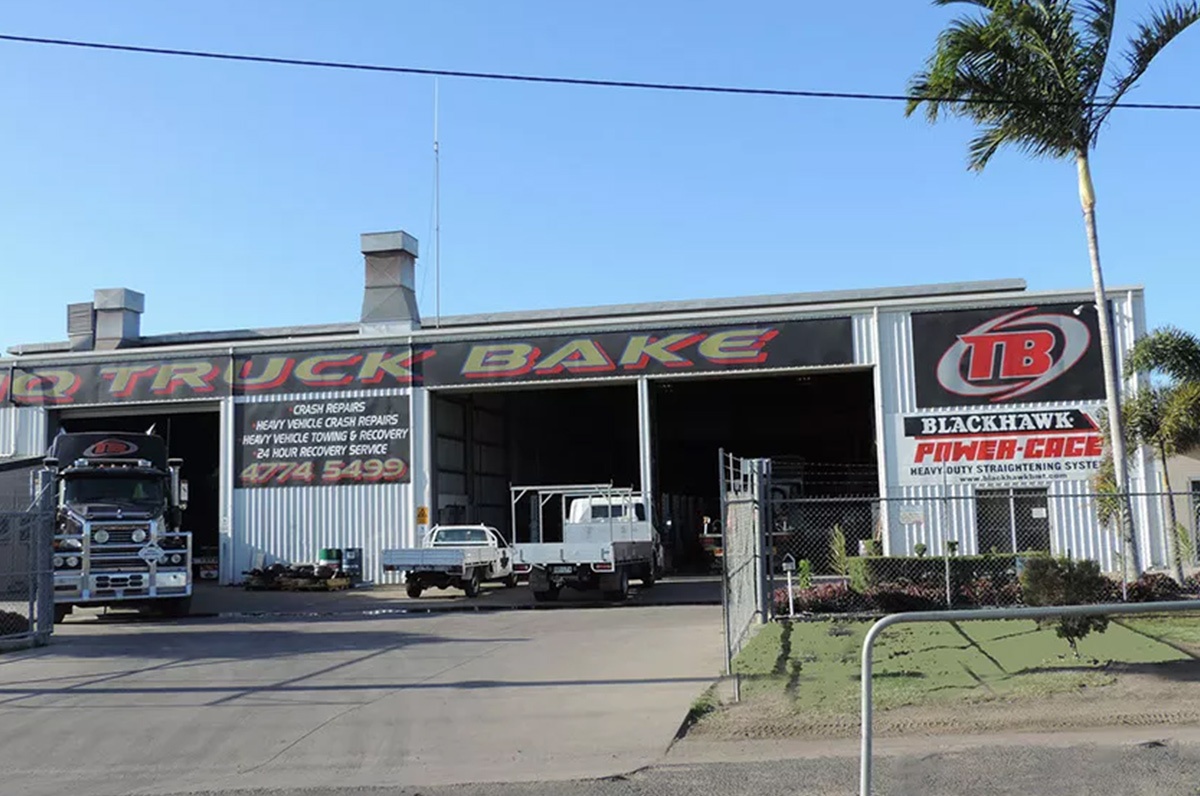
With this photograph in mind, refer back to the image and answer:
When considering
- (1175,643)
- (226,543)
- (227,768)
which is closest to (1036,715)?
(1175,643)

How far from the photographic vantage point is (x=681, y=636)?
16.2 m

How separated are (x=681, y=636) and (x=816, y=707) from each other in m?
6.62

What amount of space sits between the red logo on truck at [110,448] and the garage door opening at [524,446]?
985 centimetres

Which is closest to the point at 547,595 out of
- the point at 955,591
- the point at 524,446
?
the point at 955,591

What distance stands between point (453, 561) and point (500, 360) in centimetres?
776

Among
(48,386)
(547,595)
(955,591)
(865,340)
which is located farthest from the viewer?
(48,386)

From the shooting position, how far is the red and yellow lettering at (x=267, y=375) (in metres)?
31.6

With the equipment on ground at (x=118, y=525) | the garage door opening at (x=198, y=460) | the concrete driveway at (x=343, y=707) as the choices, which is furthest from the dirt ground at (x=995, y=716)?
the garage door opening at (x=198, y=460)

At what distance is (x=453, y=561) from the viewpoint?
80.1 ft

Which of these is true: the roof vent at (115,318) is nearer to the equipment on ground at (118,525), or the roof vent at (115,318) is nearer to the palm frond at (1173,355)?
the equipment on ground at (118,525)

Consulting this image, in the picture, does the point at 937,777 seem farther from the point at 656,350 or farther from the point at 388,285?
the point at 388,285

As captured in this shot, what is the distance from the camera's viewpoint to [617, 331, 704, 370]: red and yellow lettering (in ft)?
97.3

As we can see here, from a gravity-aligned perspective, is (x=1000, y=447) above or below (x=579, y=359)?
below

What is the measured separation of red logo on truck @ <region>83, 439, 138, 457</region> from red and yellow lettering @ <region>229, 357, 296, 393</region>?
354 inches
